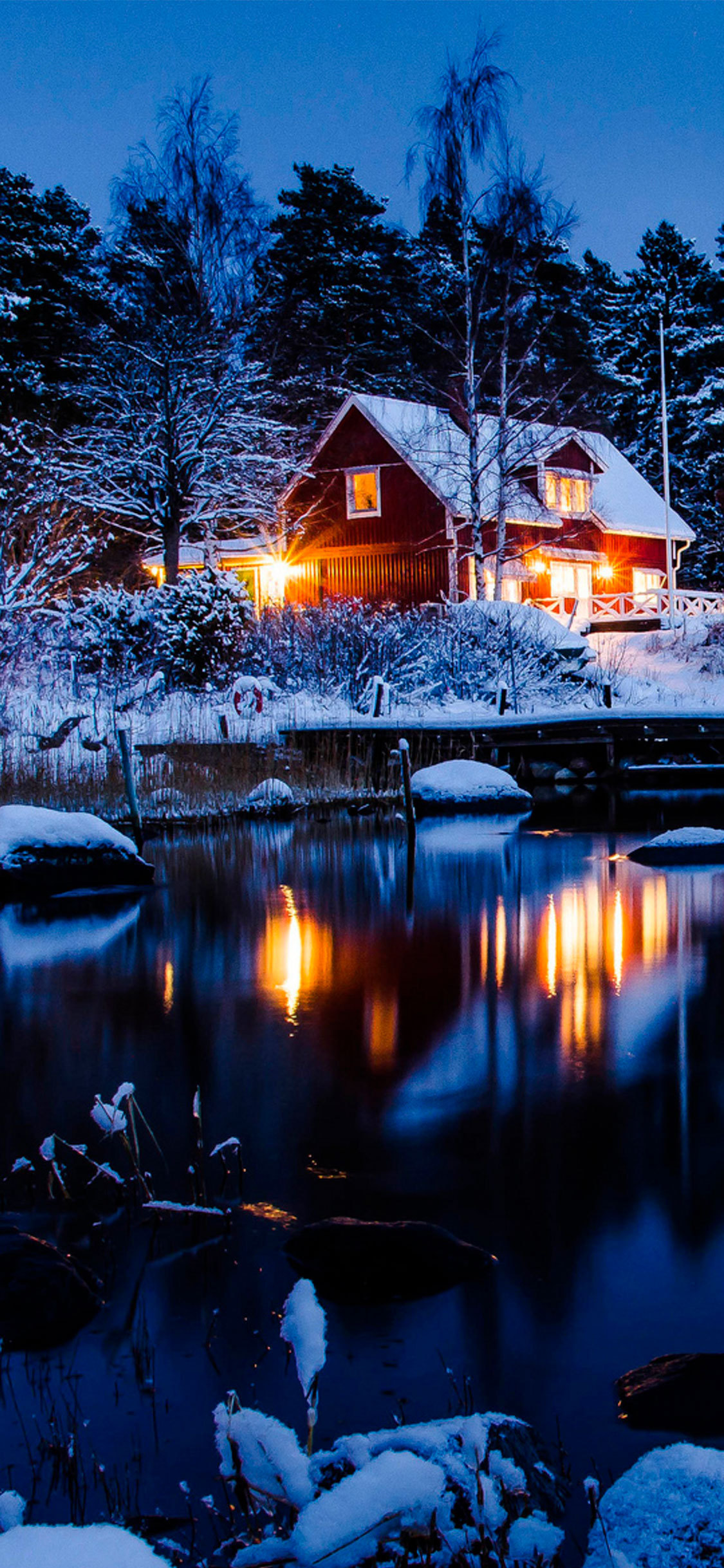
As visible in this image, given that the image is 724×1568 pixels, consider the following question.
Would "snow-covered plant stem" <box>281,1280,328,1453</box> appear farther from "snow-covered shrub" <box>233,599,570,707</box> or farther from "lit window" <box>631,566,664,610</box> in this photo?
"lit window" <box>631,566,664,610</box>

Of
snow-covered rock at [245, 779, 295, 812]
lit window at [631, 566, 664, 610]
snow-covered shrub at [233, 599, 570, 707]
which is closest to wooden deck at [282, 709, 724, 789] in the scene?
snow-covered rock at [245, 779, 295, 812]

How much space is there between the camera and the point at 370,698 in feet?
92.2

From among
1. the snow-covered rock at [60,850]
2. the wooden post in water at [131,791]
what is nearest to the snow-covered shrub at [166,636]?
the wooden post in water at [131,791]

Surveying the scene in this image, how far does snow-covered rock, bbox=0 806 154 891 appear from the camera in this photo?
14398mm

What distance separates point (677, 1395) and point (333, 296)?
1976 inches

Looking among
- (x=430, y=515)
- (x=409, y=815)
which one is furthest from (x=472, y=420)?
(x=409, y=815)

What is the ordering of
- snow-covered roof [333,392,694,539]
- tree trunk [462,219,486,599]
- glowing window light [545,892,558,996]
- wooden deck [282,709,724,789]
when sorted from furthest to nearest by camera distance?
snow-covered roof [333,392,694,539], tree trunk [462,219,486,599], wooden deck [282,709,724,789], glowing window light [545,892,558,996]

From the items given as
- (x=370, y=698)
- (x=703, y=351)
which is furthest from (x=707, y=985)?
(x=703, y=351)

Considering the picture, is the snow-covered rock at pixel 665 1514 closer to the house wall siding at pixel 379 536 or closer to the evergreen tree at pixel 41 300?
the house wall siding at pixel 379 536

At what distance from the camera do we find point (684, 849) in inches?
671

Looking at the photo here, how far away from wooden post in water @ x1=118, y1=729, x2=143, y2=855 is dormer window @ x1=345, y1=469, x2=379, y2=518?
23.1 metres

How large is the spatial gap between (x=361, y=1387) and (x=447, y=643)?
26.0 metres

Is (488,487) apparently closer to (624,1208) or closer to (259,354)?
(259,354)

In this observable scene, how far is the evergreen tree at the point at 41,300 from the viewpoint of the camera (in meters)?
40.8
